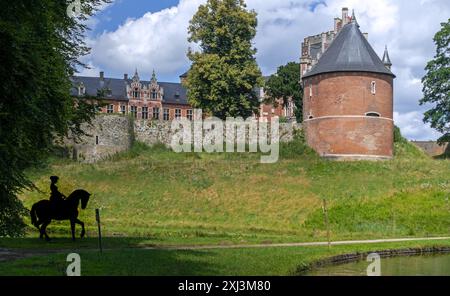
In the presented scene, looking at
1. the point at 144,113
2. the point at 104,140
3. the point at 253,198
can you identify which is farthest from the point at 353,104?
the point at 144,113

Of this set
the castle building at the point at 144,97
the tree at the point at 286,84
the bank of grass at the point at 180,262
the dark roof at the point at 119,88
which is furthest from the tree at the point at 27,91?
the castle building at the point at 144,97

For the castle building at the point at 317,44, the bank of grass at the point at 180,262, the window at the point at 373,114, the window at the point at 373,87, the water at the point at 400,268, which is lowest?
the water at the point at 400,268

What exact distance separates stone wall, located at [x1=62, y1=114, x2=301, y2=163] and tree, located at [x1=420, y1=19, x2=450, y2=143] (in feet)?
35.3

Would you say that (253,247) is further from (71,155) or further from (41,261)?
(71,155)

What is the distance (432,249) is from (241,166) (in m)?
19.3

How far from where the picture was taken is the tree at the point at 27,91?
41.3 ft

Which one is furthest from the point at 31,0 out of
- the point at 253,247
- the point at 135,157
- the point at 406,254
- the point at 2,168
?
the point at 135,157

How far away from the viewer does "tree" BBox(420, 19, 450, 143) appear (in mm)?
49062

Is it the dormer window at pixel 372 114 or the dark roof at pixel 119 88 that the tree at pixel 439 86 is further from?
the dark roof at pixel 119 88

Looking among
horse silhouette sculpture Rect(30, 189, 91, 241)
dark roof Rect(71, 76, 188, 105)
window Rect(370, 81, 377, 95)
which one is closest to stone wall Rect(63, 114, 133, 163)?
window Rect(370, 81, 377, 95)

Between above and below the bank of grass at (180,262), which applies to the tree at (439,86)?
above

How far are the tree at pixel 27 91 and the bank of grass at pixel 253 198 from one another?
5.18 metres

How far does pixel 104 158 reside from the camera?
4619 centimetres

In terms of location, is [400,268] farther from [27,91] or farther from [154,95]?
[154,95]
